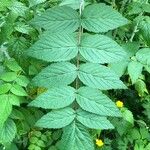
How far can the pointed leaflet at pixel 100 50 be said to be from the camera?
4.16ft

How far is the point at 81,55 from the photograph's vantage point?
51.5 inches

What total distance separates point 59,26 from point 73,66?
17cm

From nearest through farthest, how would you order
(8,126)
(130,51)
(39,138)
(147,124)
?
(8,126), (130,51), (39,138), (147,124)

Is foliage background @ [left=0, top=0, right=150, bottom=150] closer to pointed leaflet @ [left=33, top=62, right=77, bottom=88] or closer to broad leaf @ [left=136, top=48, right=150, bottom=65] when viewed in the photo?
broad leaf @ [left=136, top=48, right=150, bottom=65]

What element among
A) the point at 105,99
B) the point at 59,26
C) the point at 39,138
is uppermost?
the point at 59,26

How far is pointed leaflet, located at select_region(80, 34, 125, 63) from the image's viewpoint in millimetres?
1267

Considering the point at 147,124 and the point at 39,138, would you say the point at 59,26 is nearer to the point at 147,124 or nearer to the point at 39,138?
the point at 39,138

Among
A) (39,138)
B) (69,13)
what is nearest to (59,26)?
(69,13)

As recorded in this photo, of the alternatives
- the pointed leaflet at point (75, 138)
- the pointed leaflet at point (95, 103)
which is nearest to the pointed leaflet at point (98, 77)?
the pointed leaflet at point (95, 103)

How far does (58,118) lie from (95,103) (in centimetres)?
12

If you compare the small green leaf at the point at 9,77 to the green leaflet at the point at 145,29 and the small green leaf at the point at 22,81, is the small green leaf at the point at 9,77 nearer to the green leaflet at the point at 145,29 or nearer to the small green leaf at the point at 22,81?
the small green leaf at the point at 22,81

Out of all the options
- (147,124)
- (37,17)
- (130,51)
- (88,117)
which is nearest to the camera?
(88,117)

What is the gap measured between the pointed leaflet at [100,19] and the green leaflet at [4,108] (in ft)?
1.27

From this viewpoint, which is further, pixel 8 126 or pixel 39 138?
pixel 39 138
